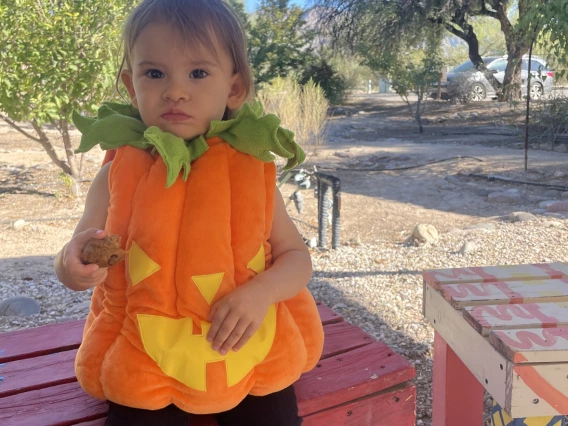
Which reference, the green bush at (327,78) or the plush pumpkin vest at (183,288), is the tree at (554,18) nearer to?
the plush pumpkin vest at (183,288)

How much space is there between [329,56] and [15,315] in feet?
54.6

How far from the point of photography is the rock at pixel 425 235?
481 centimetres

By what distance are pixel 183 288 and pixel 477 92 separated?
62.0ft

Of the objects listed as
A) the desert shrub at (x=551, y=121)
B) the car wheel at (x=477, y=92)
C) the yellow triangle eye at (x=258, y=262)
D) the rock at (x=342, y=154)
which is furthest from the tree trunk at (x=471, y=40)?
the yellow triangle eye at (x=258, y=262)

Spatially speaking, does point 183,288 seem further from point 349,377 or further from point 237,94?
point 349,377

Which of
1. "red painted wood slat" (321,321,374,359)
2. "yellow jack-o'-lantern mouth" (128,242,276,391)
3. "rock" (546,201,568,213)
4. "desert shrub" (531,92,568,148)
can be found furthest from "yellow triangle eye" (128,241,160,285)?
"desert shrub" (531,92,568,148)

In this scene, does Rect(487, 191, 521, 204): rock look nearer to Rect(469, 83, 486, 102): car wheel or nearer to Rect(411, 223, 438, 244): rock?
Rect(411, 223, 438, 244): rock

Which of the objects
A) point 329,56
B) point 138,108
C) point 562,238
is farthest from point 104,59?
point 329,56

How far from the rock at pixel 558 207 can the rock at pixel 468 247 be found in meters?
1.66

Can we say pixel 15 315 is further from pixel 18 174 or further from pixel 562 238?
pixel 18 174

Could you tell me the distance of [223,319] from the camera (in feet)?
3.86

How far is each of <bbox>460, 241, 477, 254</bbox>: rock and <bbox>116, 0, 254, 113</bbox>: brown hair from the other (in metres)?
3.39

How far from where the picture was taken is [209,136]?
1.34 meters

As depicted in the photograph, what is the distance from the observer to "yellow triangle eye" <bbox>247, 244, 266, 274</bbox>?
128 centimetres
